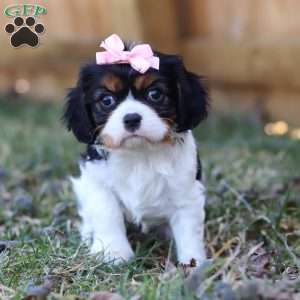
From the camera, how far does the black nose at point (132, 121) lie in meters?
3.49

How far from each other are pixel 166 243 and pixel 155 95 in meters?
1.00

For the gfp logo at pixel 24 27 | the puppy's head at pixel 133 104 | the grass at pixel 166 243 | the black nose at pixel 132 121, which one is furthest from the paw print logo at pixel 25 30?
the black nose at pixel 132 121

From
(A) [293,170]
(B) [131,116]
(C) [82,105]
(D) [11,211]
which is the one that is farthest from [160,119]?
(A) [293,170]

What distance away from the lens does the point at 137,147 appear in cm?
370

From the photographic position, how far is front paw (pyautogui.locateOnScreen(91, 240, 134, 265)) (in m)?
3.81

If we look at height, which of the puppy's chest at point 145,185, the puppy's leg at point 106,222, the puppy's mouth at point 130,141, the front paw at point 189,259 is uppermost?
the puppy's mouth at point 130,141

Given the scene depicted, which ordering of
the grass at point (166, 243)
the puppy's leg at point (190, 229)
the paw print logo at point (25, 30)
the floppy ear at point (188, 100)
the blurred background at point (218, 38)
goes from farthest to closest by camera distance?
the blurred background at point (218, 38)
the paw print logo at point (25, 30)
the puppy's leg at point (190, 229)
the floppy ear at point (188, 100)
the grass at point (166, 243)

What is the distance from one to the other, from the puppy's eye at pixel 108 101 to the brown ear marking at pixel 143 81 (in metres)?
0.14

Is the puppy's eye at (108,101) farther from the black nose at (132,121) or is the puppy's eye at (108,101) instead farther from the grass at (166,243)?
the grass at (166,243)

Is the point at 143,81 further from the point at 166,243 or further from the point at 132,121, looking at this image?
the point at 166,243

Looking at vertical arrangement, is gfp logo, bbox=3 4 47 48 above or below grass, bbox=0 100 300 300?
above

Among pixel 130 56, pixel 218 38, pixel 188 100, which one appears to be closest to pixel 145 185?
pixel 188 100

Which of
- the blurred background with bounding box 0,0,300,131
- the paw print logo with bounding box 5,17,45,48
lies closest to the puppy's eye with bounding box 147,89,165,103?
the paw print logo with bounding box 5,17,45,48

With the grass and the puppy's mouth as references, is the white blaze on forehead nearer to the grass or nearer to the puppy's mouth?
the puppy's mouth
